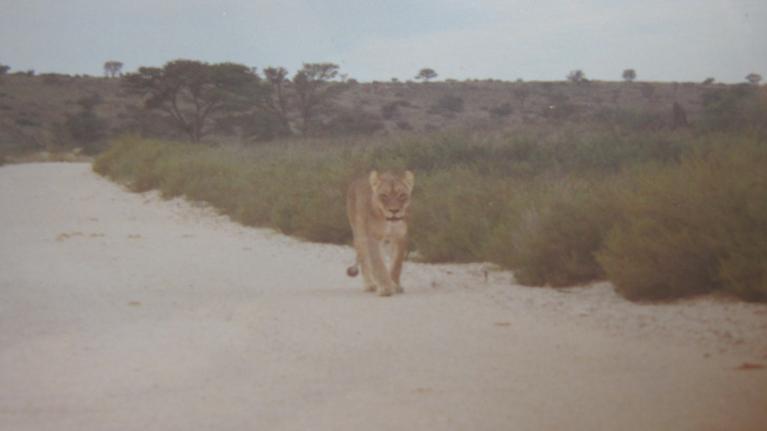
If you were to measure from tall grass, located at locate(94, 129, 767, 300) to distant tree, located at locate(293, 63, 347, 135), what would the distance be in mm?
24454

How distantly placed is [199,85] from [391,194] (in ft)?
128

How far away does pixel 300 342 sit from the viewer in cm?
694

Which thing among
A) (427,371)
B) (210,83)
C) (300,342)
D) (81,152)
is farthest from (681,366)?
(81,152)

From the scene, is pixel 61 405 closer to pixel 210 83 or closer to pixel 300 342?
pixel 300 342

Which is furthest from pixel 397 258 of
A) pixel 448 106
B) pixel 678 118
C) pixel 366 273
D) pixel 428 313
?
pixel 448 106

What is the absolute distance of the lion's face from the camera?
8.98 metres

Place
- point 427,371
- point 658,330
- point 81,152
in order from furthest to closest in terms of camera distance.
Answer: point 81,152 < point 658,330 < point 427,371

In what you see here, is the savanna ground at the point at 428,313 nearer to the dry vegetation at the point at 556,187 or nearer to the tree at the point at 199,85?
the dry vegetation at the point at 556,187

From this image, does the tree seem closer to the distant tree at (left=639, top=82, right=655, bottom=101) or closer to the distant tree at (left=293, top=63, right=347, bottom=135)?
the distant tree at (left=293, top=63, right=347, bottom=135)

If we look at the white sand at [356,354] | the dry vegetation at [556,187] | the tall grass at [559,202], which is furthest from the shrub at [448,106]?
the white sand at [356,354]

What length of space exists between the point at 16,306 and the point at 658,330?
18.6ft

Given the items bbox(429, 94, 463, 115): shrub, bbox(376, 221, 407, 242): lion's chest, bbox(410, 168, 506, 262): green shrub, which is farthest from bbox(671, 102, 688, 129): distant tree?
bbox(429, 94, 463, 115): shrub

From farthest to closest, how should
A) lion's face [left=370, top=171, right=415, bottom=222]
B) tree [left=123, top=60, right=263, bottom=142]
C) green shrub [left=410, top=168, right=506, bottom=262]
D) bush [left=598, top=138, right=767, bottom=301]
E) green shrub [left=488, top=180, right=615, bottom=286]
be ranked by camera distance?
1. tree [left=123, top=60, right=263, bottom=142]
2. green shrub [left=410, top=168, right=506, bottom=262]
3. green shrub [left=488, top=180, right=615, bottom=286]
4. lion's face [left=370, top=171, right=415, bottom=222]
5. bush [left=598, top=138, right=767, bottom=301]

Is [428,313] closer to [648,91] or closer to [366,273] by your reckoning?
[366,273]
